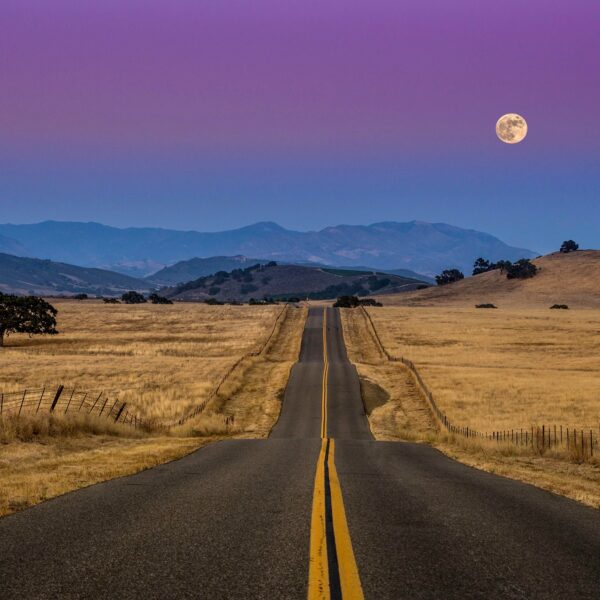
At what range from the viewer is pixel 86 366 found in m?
51.8

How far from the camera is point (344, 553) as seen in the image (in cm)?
599

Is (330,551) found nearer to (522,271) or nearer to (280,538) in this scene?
(280,538)

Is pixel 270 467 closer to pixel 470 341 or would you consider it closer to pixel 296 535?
pixel 296 535

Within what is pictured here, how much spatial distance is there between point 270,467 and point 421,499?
463 centimetres

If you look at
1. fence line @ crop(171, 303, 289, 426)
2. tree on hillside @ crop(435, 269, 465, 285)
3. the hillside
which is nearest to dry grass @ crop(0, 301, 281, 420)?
fence line @ crop(171, 303, 289, 426)

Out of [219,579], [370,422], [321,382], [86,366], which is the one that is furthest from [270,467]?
[86,366]

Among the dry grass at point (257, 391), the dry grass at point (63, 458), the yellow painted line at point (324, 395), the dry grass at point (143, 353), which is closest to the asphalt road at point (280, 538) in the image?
the dry grass at point (63, 458)

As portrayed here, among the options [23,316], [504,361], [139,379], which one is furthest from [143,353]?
[504,361]

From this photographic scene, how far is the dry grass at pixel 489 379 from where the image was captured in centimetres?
1603

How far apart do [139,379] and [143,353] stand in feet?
65.9

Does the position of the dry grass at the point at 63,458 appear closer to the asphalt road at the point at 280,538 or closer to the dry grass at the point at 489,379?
the asphalt road at the point at 280,538

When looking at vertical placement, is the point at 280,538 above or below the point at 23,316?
below

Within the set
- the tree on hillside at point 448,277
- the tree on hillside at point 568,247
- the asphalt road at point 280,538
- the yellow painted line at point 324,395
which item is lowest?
the yellow painted line at point 324,395

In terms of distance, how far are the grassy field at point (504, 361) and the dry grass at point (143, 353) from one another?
18.4 meters
